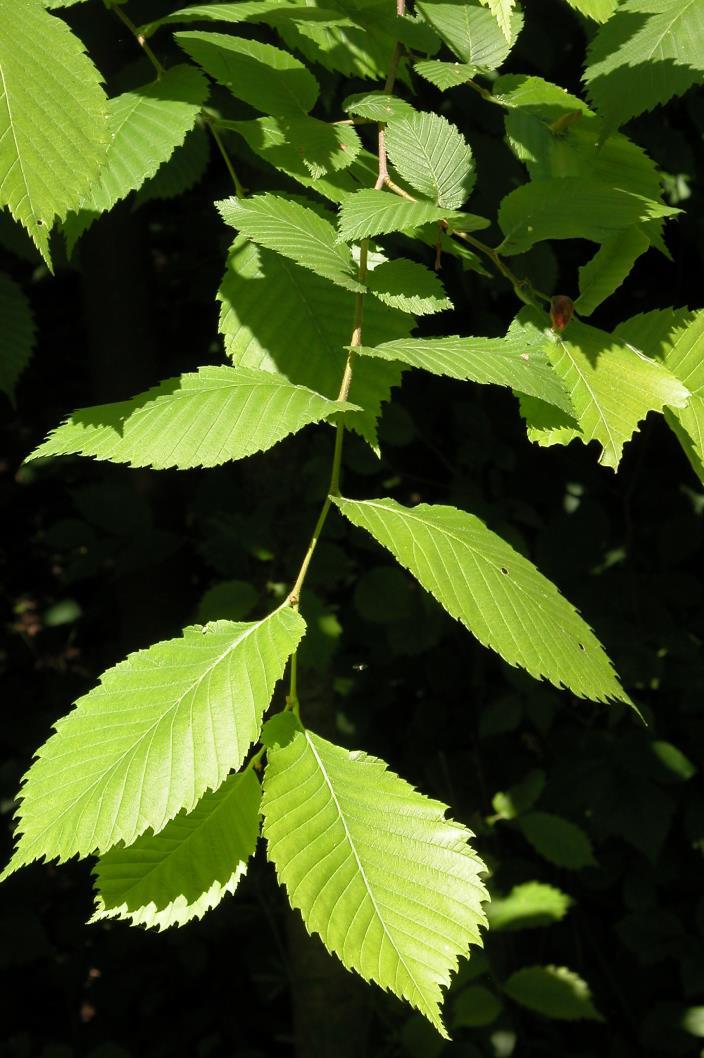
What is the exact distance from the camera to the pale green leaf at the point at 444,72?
3.05 ft

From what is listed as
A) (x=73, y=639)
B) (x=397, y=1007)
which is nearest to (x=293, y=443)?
(x=73, y=639)

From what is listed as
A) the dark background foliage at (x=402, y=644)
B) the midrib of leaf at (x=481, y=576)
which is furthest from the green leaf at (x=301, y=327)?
the dark background foliage at (x=402, y=644)

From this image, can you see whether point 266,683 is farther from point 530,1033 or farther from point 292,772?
point 530,1033

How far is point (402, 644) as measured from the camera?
187cm

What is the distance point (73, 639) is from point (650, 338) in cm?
185

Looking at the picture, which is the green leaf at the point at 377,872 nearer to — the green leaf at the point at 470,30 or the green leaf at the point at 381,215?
the green leaf at the point at 381,215

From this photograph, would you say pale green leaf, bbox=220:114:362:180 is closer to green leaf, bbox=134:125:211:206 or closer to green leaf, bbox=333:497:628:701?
green leaf, bbox=333:497:628:701

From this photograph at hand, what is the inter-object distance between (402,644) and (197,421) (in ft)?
3.81

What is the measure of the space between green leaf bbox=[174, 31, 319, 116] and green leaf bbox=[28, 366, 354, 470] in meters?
0.29

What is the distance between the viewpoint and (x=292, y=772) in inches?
28.1

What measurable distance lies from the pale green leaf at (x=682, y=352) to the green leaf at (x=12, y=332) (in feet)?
2.88

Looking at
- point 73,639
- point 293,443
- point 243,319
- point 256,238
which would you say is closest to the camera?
point 256,238

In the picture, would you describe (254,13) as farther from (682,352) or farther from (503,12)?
(682,352)

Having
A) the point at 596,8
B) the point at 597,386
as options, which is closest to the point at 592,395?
the point at 597,386
